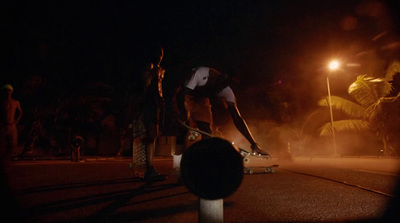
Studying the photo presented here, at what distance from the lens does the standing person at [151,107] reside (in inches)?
206

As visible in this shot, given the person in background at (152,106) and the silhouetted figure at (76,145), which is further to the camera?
the silhouetted figure at (76,145)

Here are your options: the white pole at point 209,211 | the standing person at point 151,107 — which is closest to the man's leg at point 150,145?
the standing person at point 151,107

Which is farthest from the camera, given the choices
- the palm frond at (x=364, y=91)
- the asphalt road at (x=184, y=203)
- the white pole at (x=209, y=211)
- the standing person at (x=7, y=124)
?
the palm frond at (x=364, y=91)

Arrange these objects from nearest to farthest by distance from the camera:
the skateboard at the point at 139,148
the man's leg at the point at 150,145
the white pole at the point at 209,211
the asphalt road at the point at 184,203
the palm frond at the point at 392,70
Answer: the white pole at the point at 209,211 < the asphalt road at the point at 184,203 < the man's leg at the point at 150,145 < the skateboard at the point at 139,148 < the palm frond at the point at 392,70

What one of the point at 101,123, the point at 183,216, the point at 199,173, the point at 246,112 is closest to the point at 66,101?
the point at 101,123

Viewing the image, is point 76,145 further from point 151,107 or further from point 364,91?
point 364,91

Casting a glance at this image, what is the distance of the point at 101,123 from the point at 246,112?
11.3m

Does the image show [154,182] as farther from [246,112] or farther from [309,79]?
[309,79]

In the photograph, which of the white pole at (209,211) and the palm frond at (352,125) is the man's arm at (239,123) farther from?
the palm frond at (352,125)

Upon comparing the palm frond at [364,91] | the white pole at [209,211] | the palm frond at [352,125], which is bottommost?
the white pole at [209,211]

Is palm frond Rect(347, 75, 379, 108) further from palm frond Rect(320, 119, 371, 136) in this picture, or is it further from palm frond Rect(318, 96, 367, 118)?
palm frond Rect(320, 119, 371, 136)

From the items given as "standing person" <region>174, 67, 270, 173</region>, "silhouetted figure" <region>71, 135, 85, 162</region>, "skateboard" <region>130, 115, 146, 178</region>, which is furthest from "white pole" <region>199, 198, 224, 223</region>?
"silhouetted figure" <region>71, 135, 85, 162</region>

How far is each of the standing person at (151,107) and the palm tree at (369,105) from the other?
15.7 m

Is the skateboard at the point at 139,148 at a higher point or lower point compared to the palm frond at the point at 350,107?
lower
